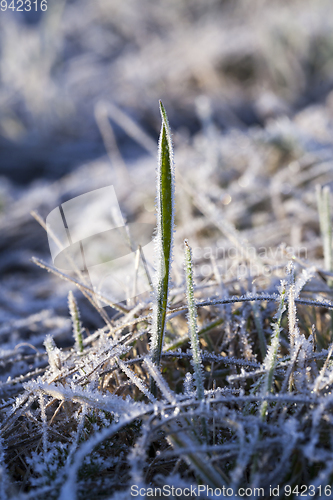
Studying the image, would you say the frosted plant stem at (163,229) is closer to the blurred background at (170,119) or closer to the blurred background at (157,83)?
the blurred background at (170,119)

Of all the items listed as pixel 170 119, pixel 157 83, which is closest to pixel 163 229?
pixel 170 119

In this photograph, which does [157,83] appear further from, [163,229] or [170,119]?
[163,229]

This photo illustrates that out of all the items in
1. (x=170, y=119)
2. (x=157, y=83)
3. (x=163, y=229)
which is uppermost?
(x=157, y=83)

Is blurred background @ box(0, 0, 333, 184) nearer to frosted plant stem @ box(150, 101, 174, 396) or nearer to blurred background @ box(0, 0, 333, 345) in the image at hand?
blurred background @ box(0, 0, 333, 345)

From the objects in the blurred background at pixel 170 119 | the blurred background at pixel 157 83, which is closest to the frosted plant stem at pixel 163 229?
the blurred background at pixel 170 119

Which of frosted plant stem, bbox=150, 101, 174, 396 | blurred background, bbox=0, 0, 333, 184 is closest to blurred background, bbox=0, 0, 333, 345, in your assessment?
blurred background, bbox=0, 0, 333, 184

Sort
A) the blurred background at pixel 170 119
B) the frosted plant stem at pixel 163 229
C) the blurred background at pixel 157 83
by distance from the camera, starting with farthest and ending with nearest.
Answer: the blurred background at pixel 157 83
the blurred background at pixel 170 119
the frosted plant stem at pixel 163 229

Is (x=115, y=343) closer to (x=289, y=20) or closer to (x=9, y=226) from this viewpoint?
(x=9, y=226)
